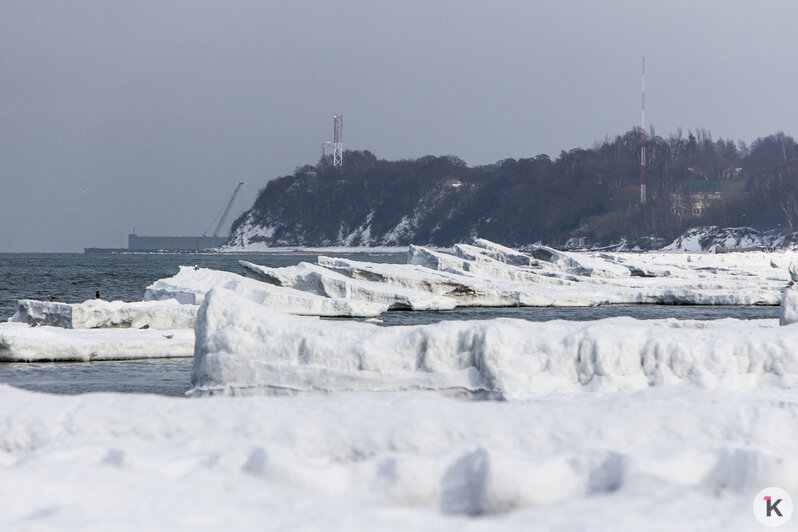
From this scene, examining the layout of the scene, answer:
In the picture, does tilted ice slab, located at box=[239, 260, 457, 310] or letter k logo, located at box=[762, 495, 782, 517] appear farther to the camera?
tilted ice slab, located at box=[239, 260, 457, 310]

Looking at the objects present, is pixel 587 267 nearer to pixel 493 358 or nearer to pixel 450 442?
pixel 493 358

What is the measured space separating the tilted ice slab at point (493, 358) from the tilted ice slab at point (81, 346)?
630 cm

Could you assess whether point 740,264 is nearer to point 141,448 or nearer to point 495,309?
point 495,309

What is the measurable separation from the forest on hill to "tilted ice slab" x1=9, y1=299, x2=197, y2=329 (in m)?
111

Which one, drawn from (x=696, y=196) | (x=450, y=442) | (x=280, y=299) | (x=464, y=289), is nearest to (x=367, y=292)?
(x=464, y=289)

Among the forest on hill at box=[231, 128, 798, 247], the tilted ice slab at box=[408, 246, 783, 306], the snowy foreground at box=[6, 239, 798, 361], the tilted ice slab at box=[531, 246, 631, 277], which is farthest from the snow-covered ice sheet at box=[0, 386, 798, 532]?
the forest on hill at box=[231, 128, 798, 247]

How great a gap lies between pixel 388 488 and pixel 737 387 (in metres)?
4.40

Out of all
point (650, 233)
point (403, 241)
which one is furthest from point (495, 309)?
point (403, 241)

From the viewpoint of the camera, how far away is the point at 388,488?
5371 mm

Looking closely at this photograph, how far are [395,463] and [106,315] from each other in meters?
14.2

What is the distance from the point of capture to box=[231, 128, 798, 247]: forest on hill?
131 metres

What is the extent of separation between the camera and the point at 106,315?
18344mm

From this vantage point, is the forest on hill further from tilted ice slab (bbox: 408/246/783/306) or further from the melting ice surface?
the melting ice surface

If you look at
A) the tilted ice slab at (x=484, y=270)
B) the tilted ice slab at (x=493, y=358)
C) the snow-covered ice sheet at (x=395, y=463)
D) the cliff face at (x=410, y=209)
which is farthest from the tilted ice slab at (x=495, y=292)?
the cliff face at (x=410, y=209)
